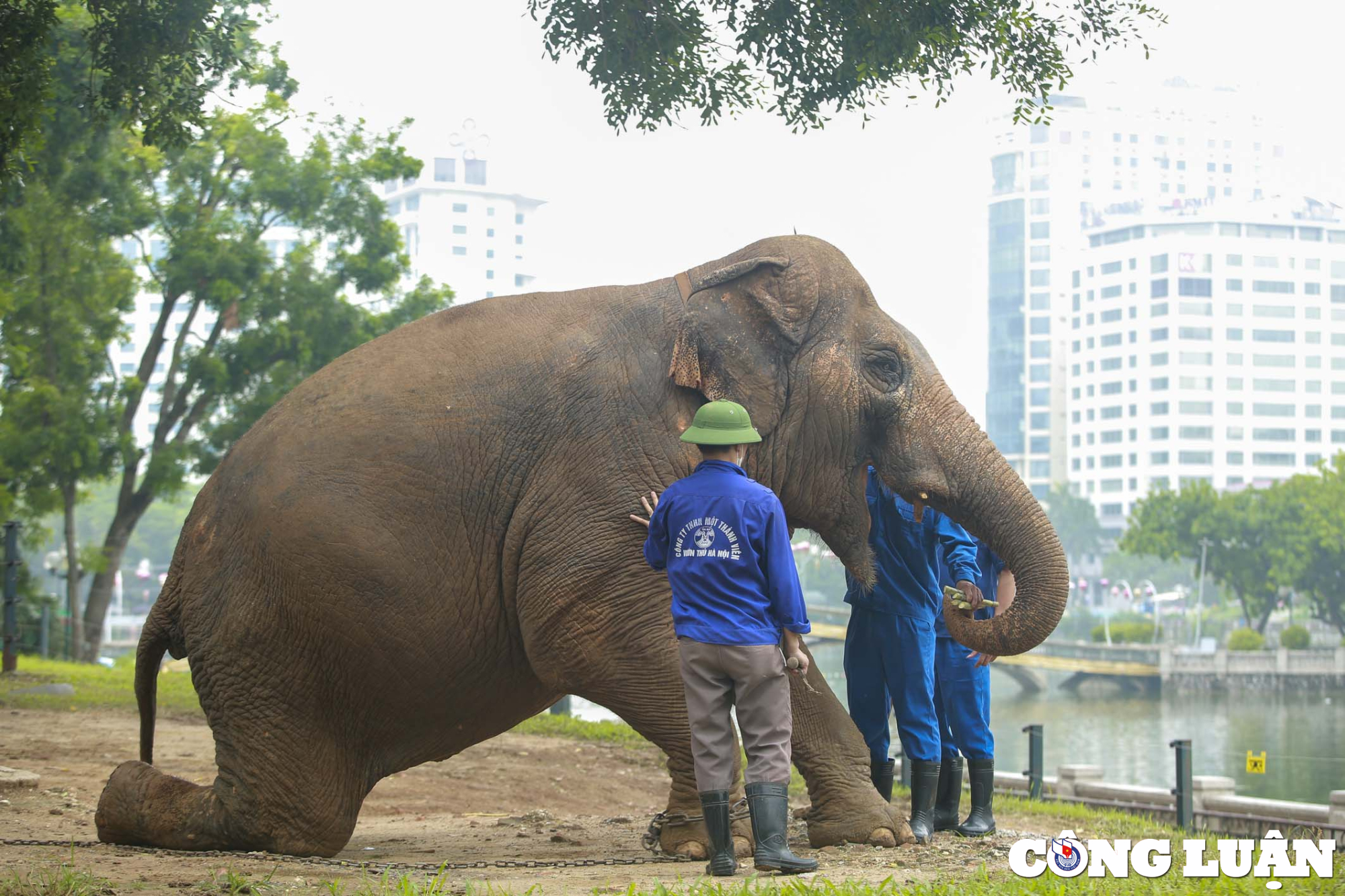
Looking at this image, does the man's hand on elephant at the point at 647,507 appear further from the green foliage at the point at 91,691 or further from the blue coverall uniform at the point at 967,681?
the green foliage at the point at 91,691

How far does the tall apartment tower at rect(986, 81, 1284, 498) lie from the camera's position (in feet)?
519

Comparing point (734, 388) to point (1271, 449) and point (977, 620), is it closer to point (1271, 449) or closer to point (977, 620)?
point (977, 620)

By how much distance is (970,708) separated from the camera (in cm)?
776

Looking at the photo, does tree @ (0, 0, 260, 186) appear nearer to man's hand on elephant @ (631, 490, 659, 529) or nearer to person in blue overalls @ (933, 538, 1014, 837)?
man's hand on elephant @ (631, 490, 659, 529)

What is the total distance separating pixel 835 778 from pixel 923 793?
1.14m

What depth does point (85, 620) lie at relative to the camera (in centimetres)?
2909

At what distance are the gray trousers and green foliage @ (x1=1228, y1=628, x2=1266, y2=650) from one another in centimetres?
7561

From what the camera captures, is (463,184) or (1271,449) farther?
(463,184)

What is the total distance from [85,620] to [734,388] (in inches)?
1010

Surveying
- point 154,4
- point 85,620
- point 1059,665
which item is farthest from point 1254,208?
point 154,4

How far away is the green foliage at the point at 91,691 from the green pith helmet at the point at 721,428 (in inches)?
333

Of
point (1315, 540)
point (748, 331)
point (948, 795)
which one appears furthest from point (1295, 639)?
point (748, 331)

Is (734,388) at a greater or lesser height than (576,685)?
greater

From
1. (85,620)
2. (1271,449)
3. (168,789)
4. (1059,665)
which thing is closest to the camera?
(168,789)
